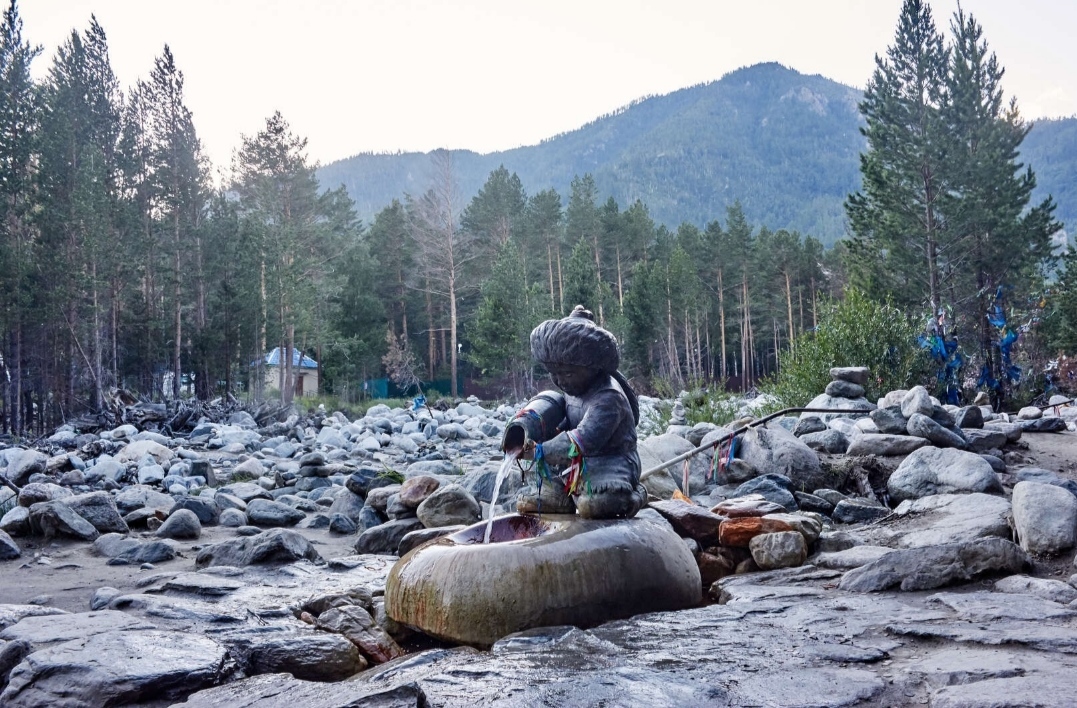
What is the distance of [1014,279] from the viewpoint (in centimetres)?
2556

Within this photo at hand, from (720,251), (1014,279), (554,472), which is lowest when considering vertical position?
(554,472)

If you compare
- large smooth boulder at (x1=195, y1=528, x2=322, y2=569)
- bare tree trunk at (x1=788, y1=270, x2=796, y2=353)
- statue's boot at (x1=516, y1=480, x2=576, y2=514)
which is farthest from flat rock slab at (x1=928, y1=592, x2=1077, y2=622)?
bare tree trunk at (x1=788, y1=270, x2=796, y2=353)

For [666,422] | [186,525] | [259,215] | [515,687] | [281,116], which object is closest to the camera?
[515,687]

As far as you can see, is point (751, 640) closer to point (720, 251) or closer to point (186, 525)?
point (186, 525)

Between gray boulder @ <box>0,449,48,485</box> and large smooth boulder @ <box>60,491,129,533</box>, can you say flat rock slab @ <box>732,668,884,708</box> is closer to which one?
large smooth boulder @ <box>60,491,129,533</box>

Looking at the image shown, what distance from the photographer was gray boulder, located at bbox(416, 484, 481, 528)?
575 centimetres

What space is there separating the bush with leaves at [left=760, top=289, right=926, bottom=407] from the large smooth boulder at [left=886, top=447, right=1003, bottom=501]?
15.1 ft

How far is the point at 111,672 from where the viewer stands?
8.52ft

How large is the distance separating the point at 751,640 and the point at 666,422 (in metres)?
7.57

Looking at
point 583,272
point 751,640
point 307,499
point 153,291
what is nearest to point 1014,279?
point 583,272

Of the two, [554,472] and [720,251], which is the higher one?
[720,251]

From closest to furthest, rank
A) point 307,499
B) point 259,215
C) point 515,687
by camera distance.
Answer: point 515,687
point 307,499
point 259,215

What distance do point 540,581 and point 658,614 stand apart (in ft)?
1.98

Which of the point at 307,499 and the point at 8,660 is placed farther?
the point at 307,499
